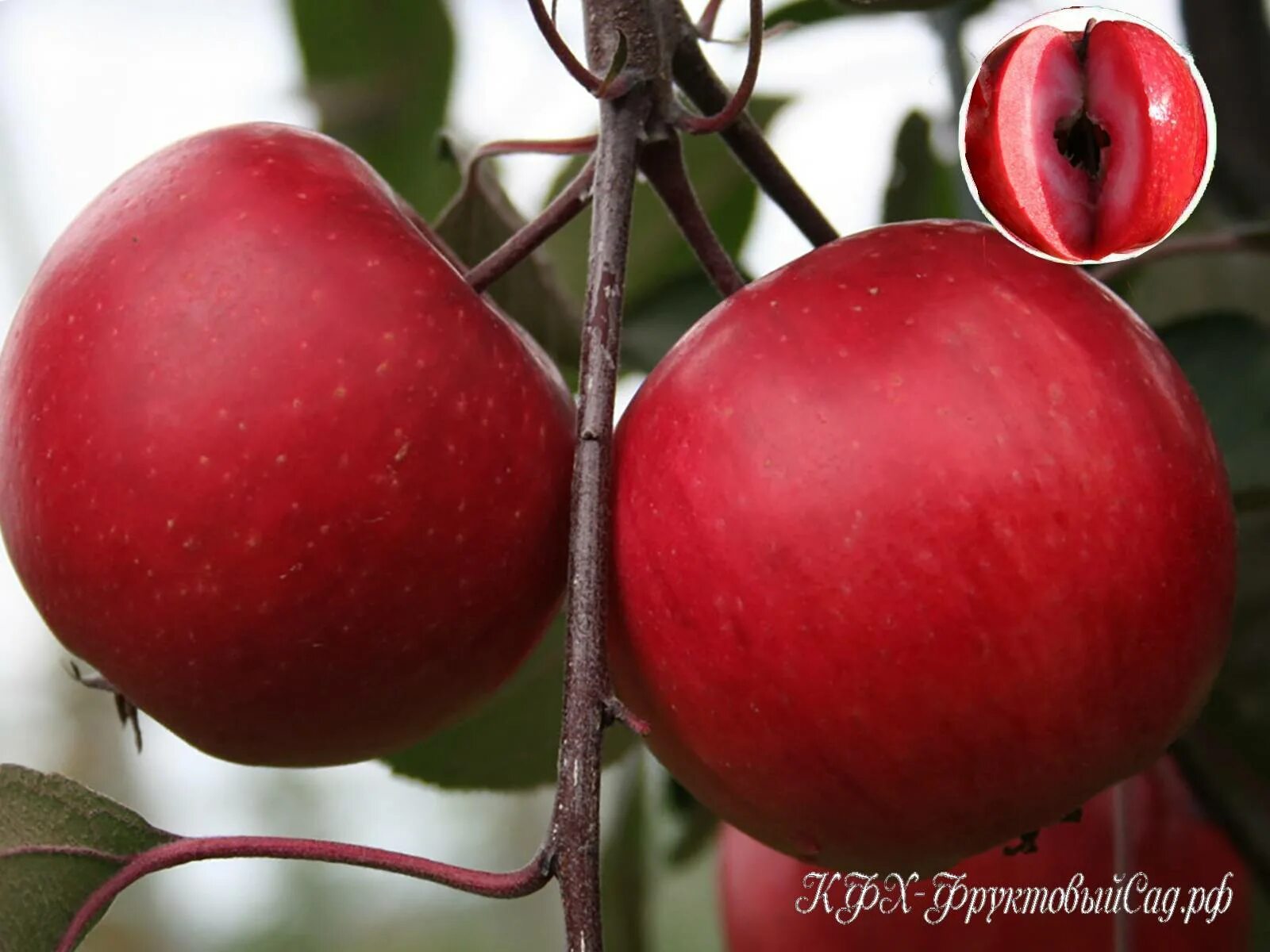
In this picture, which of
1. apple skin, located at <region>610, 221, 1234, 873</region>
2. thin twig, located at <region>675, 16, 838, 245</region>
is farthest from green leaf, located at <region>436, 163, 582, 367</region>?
apple skin, located at <region>610, 221, 1234, 873</region>

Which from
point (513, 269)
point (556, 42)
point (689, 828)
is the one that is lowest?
point (689, 828)

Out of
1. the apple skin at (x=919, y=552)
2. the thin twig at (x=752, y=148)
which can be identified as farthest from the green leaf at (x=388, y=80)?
the apple skin at (x=919, y=552)

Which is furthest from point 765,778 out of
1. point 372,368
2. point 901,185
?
point 901,185

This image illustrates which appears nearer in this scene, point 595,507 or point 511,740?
point 595,507

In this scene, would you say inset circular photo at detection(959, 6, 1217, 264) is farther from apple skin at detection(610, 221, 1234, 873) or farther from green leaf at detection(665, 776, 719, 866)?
green leaf at detection(665, 776, 719, 866)

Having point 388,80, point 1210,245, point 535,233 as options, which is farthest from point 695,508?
point 388,80

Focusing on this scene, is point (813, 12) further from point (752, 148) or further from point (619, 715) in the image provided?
point (619, 715)
